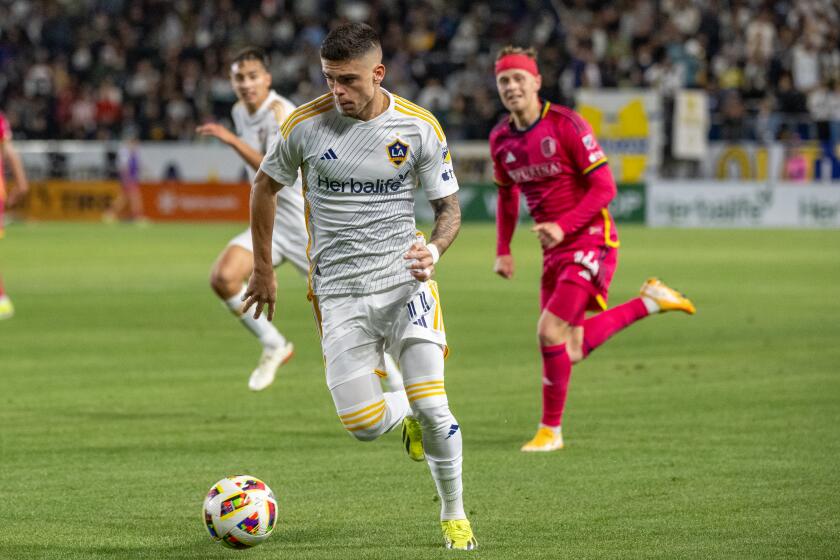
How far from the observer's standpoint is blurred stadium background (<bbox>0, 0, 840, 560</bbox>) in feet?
23.0

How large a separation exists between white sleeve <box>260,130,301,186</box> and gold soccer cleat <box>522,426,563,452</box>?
9.86 feet

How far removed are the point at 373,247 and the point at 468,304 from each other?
38.1 ft

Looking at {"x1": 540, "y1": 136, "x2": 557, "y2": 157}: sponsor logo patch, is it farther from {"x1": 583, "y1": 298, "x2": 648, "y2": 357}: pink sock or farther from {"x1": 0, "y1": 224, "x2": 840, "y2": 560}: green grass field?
{"x1": 0, "y1": 224, "x2": 840, "y2": 560}: green grass field

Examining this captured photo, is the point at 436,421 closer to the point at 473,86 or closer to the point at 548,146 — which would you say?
the point at 548,146

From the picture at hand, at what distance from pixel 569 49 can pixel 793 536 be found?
30040 millimetres

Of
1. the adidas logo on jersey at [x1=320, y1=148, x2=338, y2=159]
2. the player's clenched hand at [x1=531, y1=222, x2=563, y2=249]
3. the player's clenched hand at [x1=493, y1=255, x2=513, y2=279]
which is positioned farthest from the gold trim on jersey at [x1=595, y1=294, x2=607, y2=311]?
the adidas logo on jersey at [x1=320, y1=148, x2=338, y2=159]

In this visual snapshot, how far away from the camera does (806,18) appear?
32906 mm

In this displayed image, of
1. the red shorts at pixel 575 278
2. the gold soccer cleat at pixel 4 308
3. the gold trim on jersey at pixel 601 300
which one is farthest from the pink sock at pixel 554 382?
the gold soccer cleat at pixel 4 308

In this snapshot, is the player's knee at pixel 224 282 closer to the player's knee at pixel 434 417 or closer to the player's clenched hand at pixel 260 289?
the player's clenched hand at pixel 260 289

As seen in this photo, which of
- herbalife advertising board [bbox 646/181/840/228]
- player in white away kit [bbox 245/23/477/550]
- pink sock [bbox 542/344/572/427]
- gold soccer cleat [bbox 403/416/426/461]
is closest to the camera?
player in white away kit [bbox 245/23/477/550]

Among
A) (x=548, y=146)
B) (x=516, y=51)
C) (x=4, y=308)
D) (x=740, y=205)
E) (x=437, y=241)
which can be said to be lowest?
(x=740, y=205)

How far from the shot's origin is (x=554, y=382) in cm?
898

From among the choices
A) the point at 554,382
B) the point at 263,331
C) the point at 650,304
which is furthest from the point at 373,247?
the point at 263,331

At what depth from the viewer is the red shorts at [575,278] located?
918 centimetres
